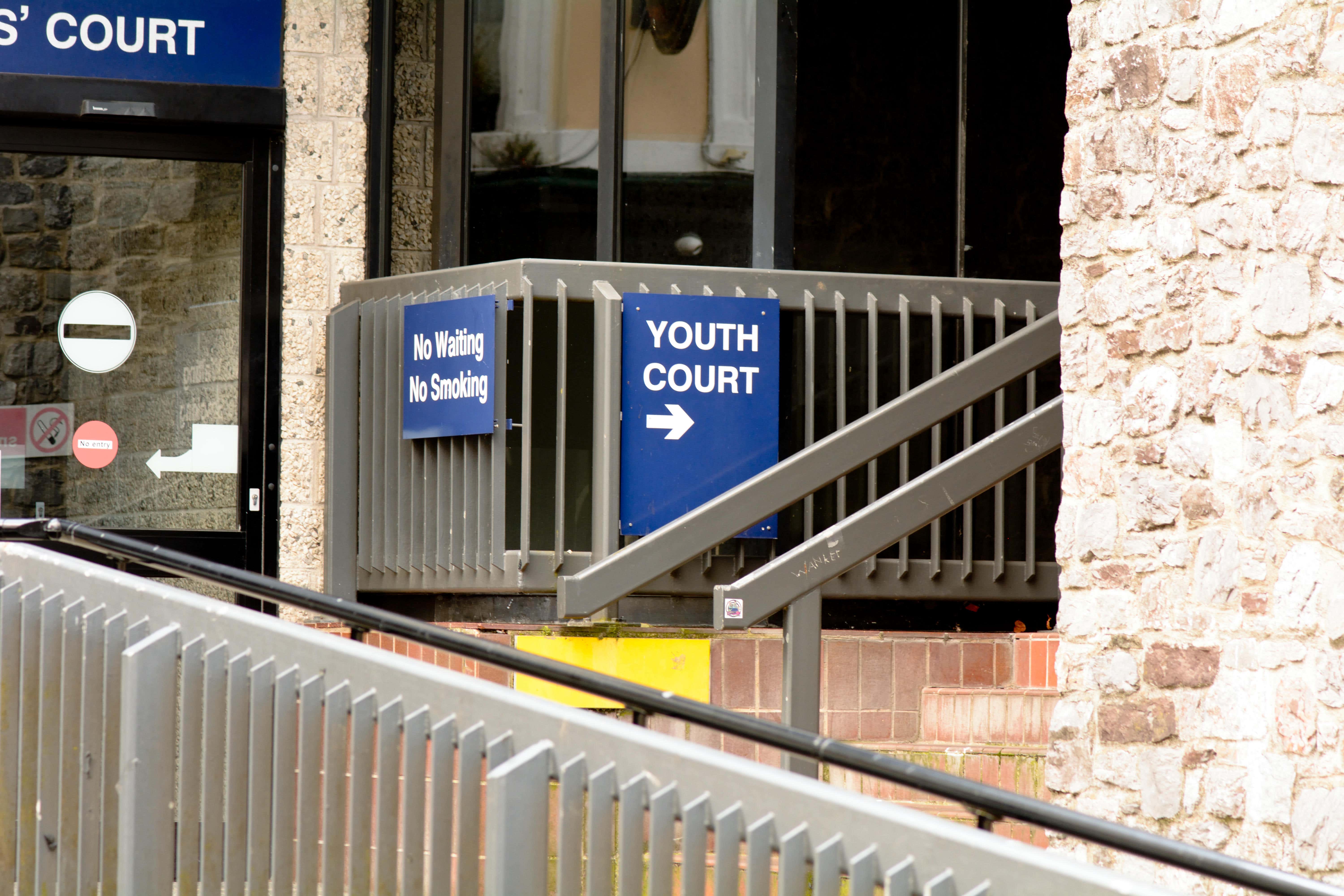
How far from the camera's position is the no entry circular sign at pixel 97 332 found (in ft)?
23.7

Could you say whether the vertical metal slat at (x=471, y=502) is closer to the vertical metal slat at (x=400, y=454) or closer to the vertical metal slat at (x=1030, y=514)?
the vertical metal slat at (x=400, y=454)

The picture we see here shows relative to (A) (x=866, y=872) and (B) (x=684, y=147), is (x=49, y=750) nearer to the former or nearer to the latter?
(A) (x=866, y=872)

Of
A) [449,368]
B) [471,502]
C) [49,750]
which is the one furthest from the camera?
[449,368]

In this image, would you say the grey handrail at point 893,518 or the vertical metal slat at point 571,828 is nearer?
the vertical metal slat at point 571,828

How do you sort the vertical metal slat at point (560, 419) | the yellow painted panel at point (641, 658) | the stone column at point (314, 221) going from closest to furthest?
the yellow painted panel at point (641, 658) < the vertical metal slat at point (560, 419) < the stone column at point (314, 221)

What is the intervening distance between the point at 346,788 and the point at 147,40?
488 cm

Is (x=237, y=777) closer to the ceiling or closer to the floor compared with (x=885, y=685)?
closer to the ceiling

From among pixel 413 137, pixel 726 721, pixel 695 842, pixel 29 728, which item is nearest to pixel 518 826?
pixel 695 842

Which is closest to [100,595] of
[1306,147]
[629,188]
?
[1306,147]

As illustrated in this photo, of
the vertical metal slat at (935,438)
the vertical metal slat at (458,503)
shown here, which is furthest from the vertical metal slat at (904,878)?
the vertical metal slat at (458,503)

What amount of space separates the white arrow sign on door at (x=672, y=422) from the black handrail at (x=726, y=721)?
266cm

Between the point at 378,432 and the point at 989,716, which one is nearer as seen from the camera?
the point at 989,716

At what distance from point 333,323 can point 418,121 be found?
1.13 m

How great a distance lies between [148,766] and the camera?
3498 millimetres
